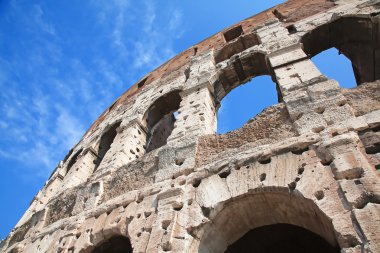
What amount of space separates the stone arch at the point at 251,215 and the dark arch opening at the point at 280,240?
0.86 metres

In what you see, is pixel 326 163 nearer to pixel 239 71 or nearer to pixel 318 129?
pixel 318 129

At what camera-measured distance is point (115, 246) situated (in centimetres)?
455

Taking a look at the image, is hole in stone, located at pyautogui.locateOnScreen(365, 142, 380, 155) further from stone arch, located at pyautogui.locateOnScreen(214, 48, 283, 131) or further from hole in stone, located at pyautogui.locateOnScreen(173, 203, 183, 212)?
stone arch, located at pyautogui.locateOnScreen(214, 48, 283, 131)

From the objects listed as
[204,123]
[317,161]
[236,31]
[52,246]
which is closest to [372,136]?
A: [317,161]

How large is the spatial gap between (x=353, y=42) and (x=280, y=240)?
15.6 ft

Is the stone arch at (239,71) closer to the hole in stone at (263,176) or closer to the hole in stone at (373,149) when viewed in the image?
the hole in stone at (263,176)

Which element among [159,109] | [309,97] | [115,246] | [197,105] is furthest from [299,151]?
[159,109]

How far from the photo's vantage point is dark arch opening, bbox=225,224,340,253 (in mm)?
4348

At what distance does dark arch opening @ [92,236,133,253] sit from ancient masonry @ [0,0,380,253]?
15 millimetres

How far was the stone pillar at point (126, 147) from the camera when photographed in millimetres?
6114

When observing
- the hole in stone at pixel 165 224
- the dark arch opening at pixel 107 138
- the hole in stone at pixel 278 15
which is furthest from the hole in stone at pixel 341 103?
the dark arch opening at pixel 107 138

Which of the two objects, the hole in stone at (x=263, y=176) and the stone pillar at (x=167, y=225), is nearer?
the stone pillar at (x=167, y=225)

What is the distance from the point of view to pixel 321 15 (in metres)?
7.10

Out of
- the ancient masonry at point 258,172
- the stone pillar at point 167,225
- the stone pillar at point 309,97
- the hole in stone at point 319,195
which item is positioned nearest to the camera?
the hole in stone at point 319,195
